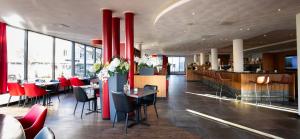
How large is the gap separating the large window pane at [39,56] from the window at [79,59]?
240 cm

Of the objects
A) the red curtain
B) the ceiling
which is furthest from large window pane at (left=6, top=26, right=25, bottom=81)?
the ceiling

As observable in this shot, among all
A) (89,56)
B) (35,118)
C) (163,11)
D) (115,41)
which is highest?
(163,11)

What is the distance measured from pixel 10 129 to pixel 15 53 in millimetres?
7966

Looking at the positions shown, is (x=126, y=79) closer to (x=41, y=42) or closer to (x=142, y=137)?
(x=142, y=137)

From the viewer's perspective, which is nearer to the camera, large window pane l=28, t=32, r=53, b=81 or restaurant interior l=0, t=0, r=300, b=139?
restaurant interior l=0, t=0, r=300, b=139

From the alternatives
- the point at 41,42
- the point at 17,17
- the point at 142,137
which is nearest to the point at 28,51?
the point at 41,42

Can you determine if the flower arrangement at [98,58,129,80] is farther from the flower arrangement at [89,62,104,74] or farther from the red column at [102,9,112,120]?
the red column at [102,9,112,120]

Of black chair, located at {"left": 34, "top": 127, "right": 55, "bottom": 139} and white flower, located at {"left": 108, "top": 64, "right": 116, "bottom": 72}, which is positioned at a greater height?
white flower, located at {"left": 108, "top": 64, "right": 116, "bottom": 72}

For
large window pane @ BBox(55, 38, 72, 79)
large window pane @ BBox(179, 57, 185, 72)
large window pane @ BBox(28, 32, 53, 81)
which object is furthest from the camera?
large window pane @ BBox(179, 57, 185, 72)

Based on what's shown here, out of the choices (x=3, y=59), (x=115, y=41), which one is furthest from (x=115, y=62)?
(x=3, y=59)

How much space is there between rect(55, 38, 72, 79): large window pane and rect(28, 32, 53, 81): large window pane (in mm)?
432

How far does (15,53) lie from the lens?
8203mm

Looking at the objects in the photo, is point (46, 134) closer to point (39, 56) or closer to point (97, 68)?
point (97, 68)

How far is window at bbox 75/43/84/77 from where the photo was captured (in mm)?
12728
